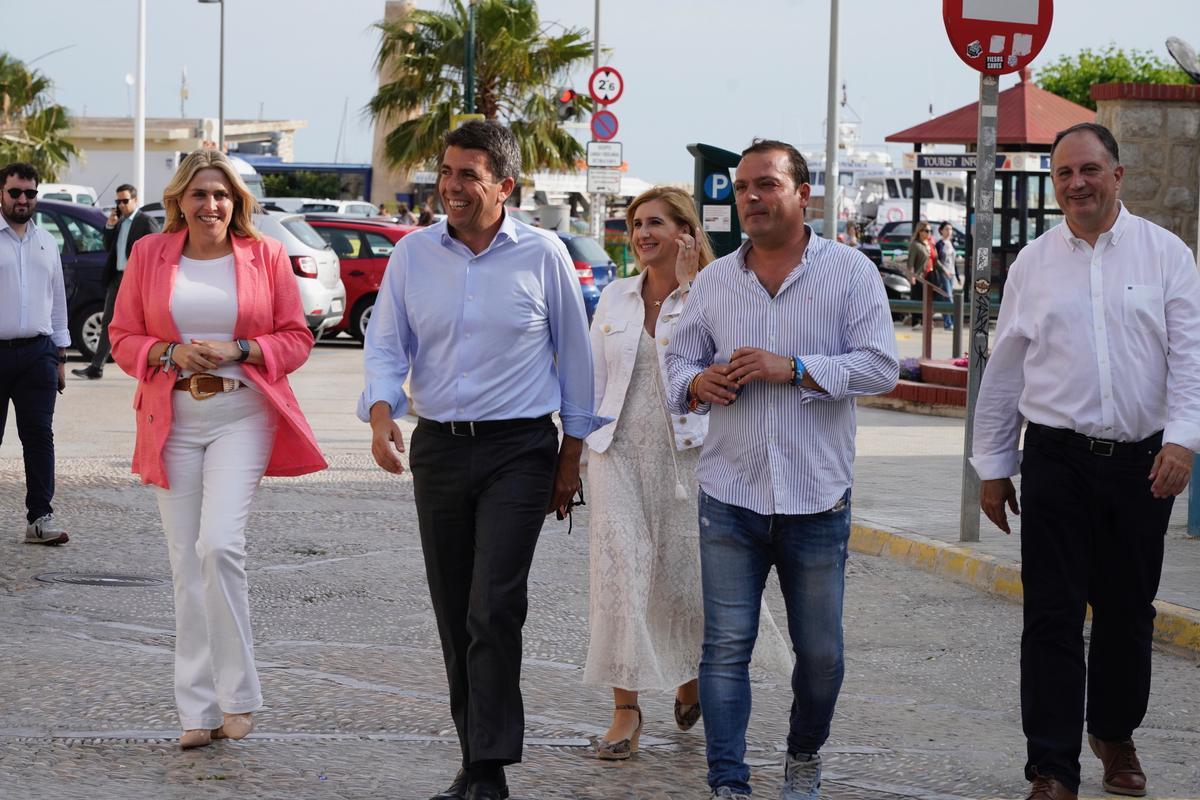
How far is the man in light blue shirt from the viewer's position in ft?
16.0

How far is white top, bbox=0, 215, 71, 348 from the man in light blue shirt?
4.70 m

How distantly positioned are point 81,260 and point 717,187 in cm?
957

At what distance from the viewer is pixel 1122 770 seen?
5141 mm

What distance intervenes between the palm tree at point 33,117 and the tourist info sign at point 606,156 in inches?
1417

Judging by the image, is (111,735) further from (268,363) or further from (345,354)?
(345,354)

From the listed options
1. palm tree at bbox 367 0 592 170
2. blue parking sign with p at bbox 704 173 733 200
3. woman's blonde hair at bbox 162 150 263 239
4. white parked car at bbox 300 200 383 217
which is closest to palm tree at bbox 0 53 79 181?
white parked car at bbox 300 200 383 217

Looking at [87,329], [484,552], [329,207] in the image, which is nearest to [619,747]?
[484,552]

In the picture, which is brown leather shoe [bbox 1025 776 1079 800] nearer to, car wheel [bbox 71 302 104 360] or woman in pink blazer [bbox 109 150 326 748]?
woman in pink blazer [bbox 109 150 326 748]

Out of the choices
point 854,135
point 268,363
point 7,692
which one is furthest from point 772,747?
point 854,135

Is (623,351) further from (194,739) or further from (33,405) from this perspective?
(33,405)

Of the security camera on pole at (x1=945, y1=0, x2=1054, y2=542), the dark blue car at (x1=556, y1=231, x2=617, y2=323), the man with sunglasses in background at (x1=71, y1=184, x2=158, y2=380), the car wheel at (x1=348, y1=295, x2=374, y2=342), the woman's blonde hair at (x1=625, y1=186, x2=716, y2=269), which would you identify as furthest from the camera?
the car wheel at (x1=348, y1=295, x2=374, y2=342)

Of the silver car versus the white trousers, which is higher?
the silver car

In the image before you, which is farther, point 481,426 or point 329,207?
point 329,207

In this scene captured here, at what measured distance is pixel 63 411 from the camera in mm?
15305
